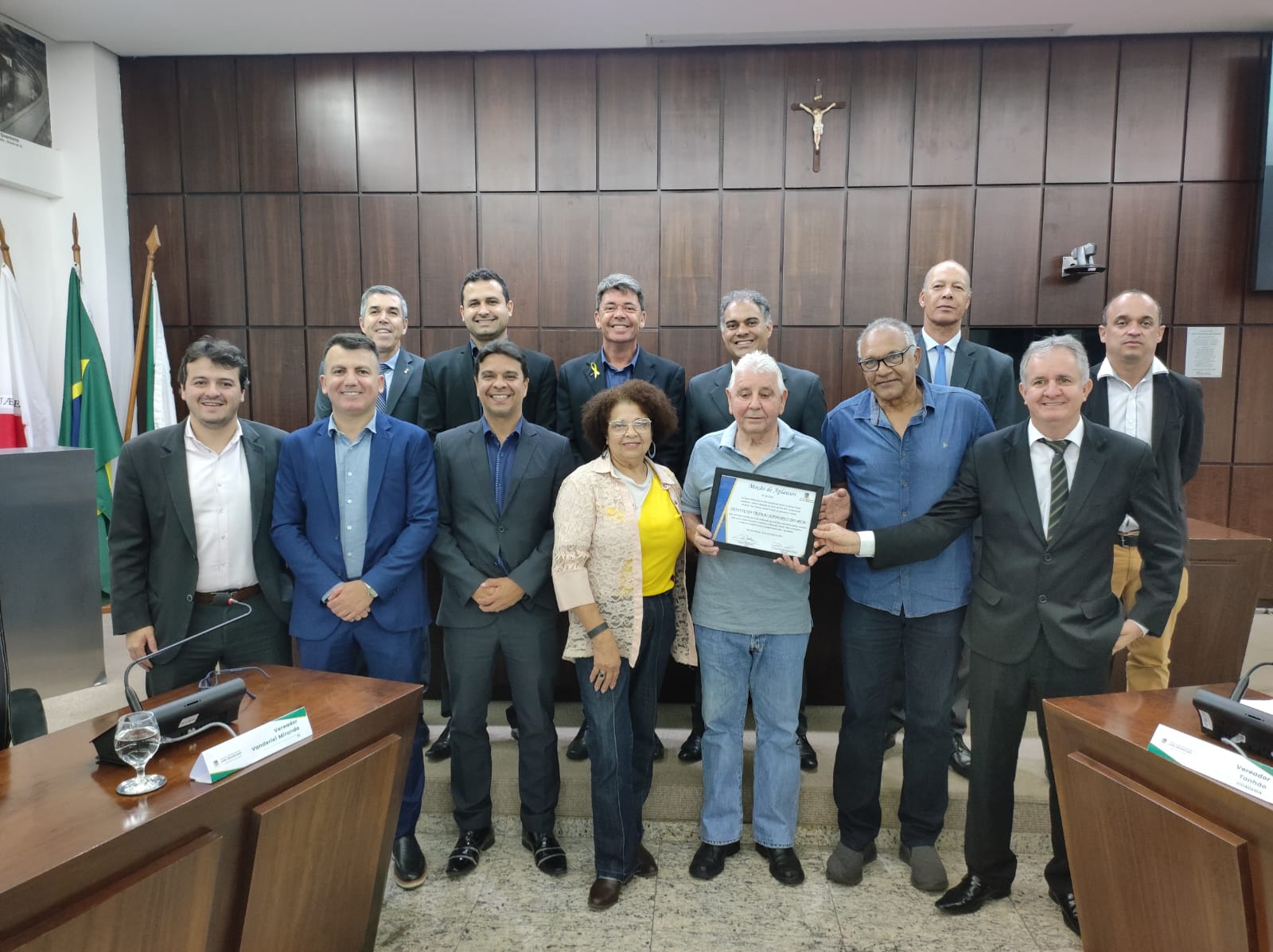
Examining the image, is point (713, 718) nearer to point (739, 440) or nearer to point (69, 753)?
point (739, 440)

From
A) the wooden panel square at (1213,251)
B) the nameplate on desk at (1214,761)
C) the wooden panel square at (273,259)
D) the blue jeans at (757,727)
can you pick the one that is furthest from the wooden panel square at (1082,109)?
the wooden panel square at (273,259)

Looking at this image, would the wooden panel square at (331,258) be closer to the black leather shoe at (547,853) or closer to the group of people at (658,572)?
the group of people at (658,572)

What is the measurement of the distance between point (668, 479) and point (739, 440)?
10.0 inches

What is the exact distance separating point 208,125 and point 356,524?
4.62m

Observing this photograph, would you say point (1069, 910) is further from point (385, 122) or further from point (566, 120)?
point (385, 122)

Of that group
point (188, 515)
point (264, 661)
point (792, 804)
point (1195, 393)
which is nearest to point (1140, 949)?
point (792, 804)

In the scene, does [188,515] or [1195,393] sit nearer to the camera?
[188,515]

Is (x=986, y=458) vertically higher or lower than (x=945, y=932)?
higher

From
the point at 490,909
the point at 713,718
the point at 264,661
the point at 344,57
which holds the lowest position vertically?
the point at 490,909

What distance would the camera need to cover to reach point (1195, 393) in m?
2.78

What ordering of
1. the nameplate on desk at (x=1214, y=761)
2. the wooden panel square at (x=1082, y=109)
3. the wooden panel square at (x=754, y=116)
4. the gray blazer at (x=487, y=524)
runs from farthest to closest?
the wooden panel square at (x=754, y=116) → the wooden panel square at (x=1082, y=109) → the gray blazer at (x=487, y=524) → the nameplate on desk at (x=1214, y=761)

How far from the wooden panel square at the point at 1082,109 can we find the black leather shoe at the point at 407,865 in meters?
5.59

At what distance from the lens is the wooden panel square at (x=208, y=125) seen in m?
5.38

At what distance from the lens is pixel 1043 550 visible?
2100 mm
